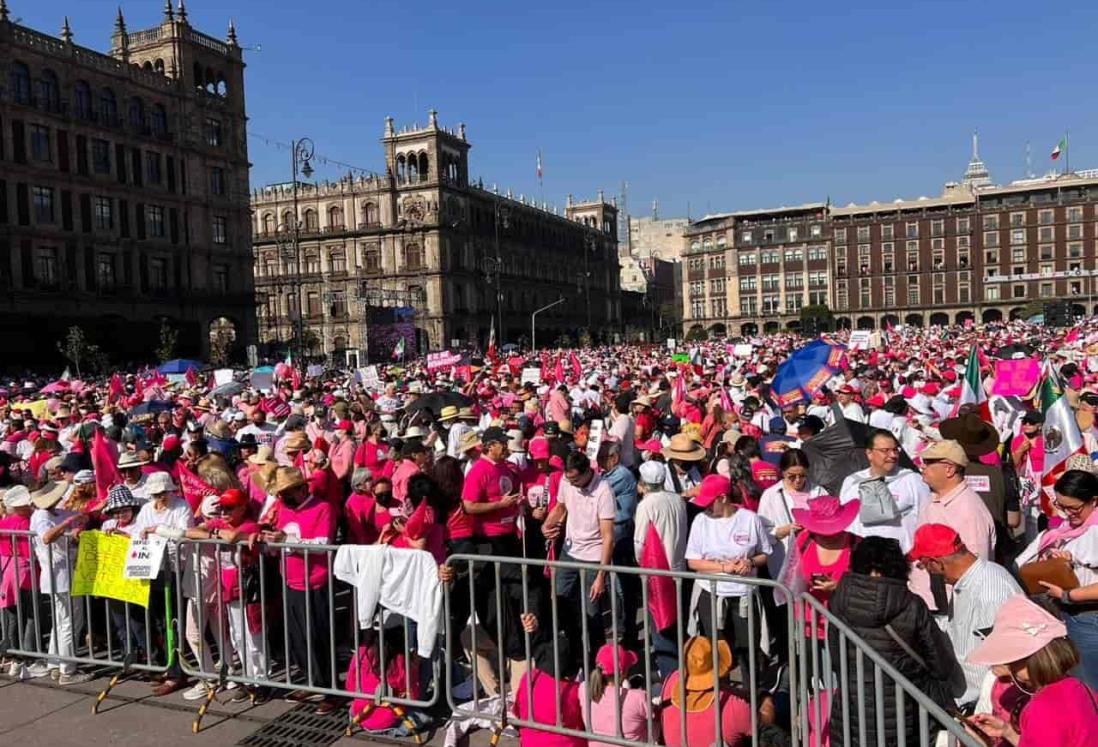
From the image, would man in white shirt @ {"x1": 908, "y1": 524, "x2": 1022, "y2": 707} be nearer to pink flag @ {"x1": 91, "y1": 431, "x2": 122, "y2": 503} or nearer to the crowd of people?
the crowd of people

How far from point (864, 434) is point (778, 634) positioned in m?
2.59

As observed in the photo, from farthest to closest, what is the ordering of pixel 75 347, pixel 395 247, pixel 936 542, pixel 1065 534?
pixel 395 247
pixel 75 347
pixel 1065 534
pixel 936 542

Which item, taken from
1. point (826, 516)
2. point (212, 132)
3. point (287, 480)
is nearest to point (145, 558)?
point (287, 480)

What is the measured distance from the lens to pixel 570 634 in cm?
611

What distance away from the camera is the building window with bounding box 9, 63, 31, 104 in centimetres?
4284

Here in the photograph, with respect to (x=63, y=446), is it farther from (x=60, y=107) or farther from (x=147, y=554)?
(x=60, y=107)

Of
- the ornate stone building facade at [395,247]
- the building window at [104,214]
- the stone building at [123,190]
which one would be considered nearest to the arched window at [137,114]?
the stone building at [123,190]

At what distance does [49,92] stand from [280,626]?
1863 inches

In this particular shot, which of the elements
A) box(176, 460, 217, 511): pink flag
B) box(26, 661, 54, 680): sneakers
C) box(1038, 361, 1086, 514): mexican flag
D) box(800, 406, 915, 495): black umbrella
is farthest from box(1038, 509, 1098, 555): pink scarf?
box(26, 661, 54, 680): sneakers

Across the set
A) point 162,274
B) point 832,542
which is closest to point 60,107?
point 162,274

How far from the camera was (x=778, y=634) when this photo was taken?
20.0 ft

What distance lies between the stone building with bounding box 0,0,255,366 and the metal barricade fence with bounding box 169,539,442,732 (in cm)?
4167

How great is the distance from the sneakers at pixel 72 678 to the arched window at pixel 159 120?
5069cm

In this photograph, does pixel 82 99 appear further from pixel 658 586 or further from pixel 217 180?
pixel 658 586
